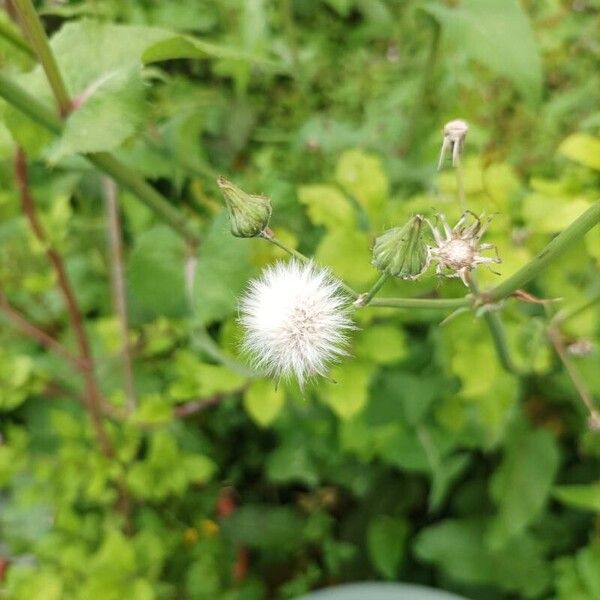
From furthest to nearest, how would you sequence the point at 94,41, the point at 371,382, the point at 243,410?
1. the point at 243,410
2. the point at 371,382
3. the point at 94,41

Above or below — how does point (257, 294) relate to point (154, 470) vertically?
below

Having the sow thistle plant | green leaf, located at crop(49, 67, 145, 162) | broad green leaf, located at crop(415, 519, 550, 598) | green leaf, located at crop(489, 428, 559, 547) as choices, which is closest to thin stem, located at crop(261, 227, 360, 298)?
the sow thistle plant

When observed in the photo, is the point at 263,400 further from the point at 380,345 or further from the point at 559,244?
the point at 559,244

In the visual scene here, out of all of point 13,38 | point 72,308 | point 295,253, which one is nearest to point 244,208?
point 295,253

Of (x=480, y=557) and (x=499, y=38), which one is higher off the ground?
(x=499, y=38)

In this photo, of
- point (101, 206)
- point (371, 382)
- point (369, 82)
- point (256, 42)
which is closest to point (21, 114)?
point (256, 42)

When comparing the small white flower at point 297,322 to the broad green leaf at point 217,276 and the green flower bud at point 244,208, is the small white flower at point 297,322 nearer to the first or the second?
the green flower bud at point 244,208

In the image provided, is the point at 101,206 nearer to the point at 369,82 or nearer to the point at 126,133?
the point at 369,82
